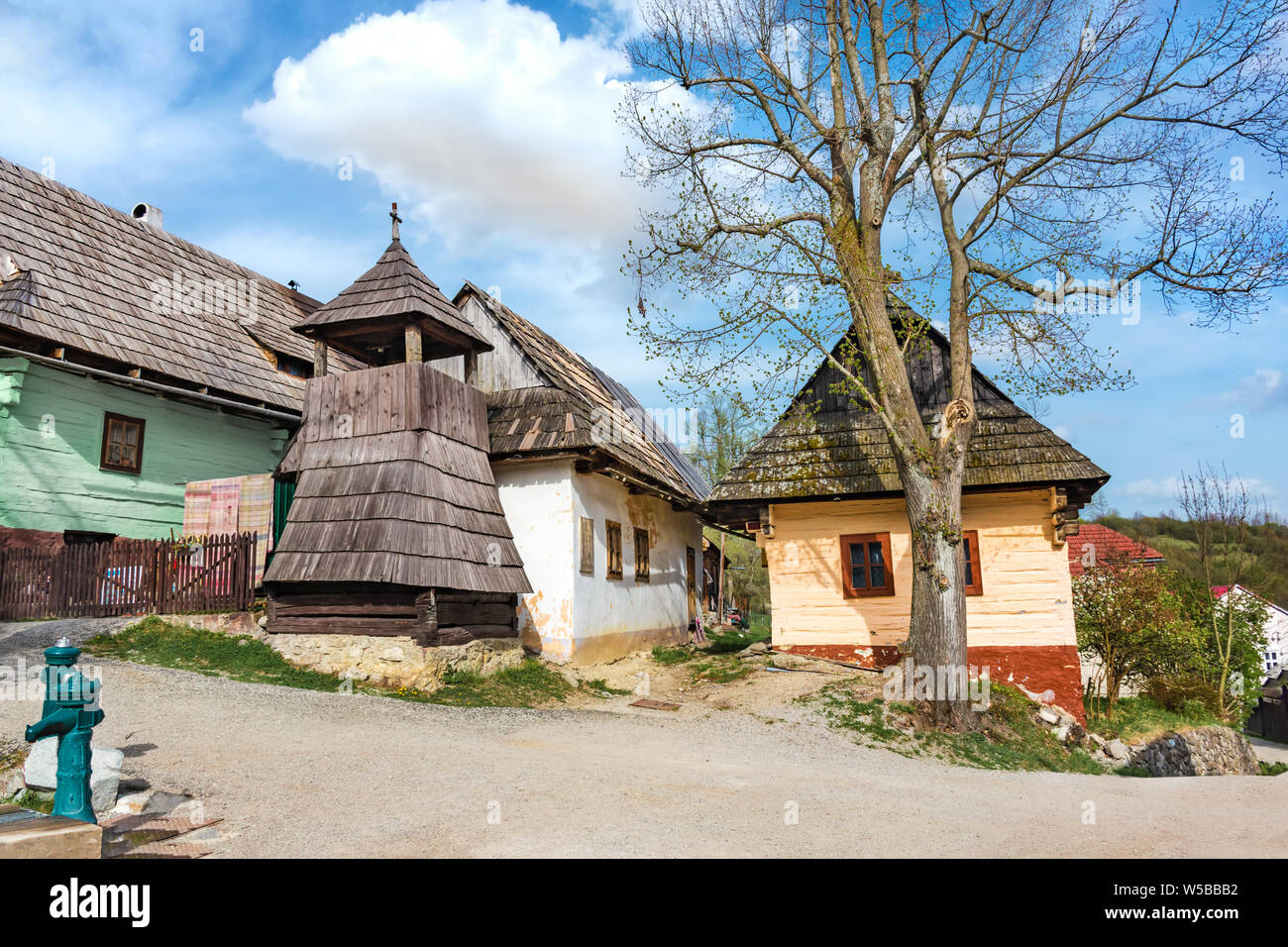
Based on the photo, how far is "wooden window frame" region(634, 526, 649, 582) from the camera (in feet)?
59.6

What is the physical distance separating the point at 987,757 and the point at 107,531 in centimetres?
1535

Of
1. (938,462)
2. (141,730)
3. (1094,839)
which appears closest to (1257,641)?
(938,462)

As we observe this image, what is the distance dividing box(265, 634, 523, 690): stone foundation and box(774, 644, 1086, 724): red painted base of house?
722 cm

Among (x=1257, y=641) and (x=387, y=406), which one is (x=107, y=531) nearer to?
(x=387, y=406)

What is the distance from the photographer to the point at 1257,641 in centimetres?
1800

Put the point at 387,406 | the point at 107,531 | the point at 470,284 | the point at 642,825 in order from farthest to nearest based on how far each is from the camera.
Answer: the point at 470,284 < the point at 107,531 < the point at 387,406 < the point at 642,825

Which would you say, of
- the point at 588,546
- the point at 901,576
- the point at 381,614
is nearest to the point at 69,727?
the point at 381,614

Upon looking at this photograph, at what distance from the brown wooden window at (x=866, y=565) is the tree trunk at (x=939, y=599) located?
327cm

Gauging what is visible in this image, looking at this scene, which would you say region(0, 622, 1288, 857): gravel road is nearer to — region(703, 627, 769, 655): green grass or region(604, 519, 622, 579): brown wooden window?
region(604, 519, 622, 579): brown wooden window

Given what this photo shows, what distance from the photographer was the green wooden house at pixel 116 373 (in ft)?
44.9

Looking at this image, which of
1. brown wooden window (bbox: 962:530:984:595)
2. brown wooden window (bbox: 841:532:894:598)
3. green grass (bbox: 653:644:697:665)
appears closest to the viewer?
brown wooden window (bbox: 962:530:984:595)

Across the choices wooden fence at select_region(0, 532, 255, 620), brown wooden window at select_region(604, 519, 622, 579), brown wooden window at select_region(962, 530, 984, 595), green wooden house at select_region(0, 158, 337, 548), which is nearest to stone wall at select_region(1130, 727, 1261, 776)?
brown wooden window at select_region(962, 530, 984, 595)

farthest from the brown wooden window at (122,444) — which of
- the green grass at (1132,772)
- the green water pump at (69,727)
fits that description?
the green grass at (1132,772)
